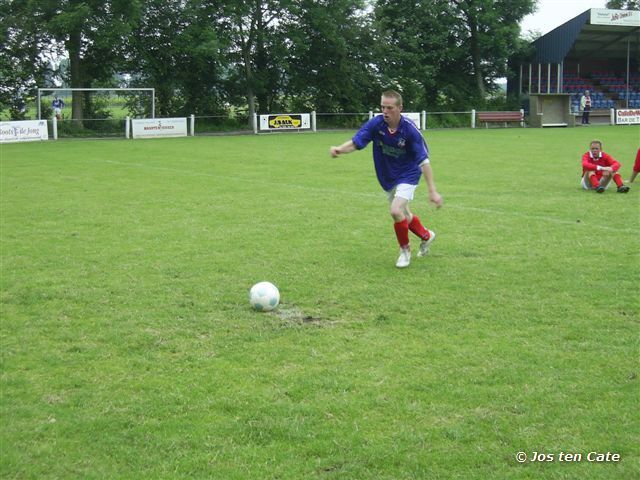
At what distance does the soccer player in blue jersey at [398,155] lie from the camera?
7883 millimetres

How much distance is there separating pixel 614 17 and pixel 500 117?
9556 mm

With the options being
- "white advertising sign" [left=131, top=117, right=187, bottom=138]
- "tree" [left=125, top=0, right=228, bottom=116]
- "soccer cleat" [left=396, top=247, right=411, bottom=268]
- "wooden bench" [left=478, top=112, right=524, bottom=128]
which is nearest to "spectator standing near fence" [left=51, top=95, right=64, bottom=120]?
"white advertising sign" [left=131, top=117, right=187, bottom=138]

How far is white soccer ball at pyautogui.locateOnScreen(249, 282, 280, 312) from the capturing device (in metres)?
6.28

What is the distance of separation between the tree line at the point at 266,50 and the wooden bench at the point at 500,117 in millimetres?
4727

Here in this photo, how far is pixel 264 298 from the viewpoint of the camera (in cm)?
628

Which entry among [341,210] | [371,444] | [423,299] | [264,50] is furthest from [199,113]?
[371,444]

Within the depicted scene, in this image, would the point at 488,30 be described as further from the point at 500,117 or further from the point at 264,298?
the point at 264,298

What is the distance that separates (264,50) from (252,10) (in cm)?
242

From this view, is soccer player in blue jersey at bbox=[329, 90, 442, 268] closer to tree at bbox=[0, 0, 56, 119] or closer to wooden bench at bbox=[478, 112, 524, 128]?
tree at bbox=[0, 0, 56, 119]

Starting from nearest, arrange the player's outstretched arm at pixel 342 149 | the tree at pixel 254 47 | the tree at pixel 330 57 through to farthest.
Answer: the player's outstretched arm at pixel 342 149 → the tree at pixel 254 47 → the tree at pixel 330 57

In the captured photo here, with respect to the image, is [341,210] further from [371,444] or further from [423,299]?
[371,444]

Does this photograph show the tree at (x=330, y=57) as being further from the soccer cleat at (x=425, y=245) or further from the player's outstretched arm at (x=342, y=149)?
the player's outstretched arm at (x=342, y=149)

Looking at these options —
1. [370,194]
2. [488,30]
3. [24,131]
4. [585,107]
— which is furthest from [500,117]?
[370,194]

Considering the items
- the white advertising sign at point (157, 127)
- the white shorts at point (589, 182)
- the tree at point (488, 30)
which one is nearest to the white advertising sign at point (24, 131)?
the white advertising sign at point (157, 127)
